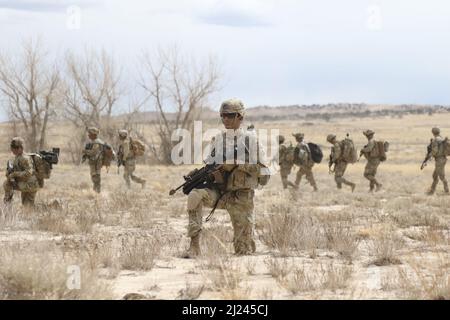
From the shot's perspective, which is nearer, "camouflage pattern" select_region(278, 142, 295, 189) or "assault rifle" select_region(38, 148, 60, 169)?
"assault rifle" select_region(38, 148, 60, 169)

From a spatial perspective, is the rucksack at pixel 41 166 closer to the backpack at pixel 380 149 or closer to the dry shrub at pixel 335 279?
the dry shrub at pixel 335 279

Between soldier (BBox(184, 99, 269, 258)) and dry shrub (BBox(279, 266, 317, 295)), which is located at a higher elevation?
soldier (BBox(184, 99, 269, 258))

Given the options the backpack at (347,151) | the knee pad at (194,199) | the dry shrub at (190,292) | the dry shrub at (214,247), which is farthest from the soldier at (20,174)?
the backpack at (347,151)

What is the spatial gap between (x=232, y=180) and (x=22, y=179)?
5.19 metres

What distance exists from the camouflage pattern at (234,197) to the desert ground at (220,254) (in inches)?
13.0

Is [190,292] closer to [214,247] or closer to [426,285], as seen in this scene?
[426,285]

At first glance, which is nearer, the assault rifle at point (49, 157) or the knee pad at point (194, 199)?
the knee pad at point (194, 199)

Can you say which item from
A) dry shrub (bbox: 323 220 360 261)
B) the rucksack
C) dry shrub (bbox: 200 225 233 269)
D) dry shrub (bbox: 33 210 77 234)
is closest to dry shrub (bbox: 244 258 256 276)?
dry shrub (bbox: 200 225 233 269)

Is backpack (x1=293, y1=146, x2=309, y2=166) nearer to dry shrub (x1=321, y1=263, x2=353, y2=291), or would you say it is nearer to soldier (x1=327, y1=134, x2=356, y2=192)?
soldier (x1=327, y1=134, x2=356, y2=192)

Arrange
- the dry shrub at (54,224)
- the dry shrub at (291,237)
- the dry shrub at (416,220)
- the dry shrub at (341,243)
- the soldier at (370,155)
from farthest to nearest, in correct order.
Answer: the soldier at (370,155) → the dry shrub at (416,220) → the dry shrub at (54,224) → the dry shrub at (291,237) → the dry shrub at (341,243)

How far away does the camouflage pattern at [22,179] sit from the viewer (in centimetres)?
1269

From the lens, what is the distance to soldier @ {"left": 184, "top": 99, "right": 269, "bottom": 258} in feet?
28.8
